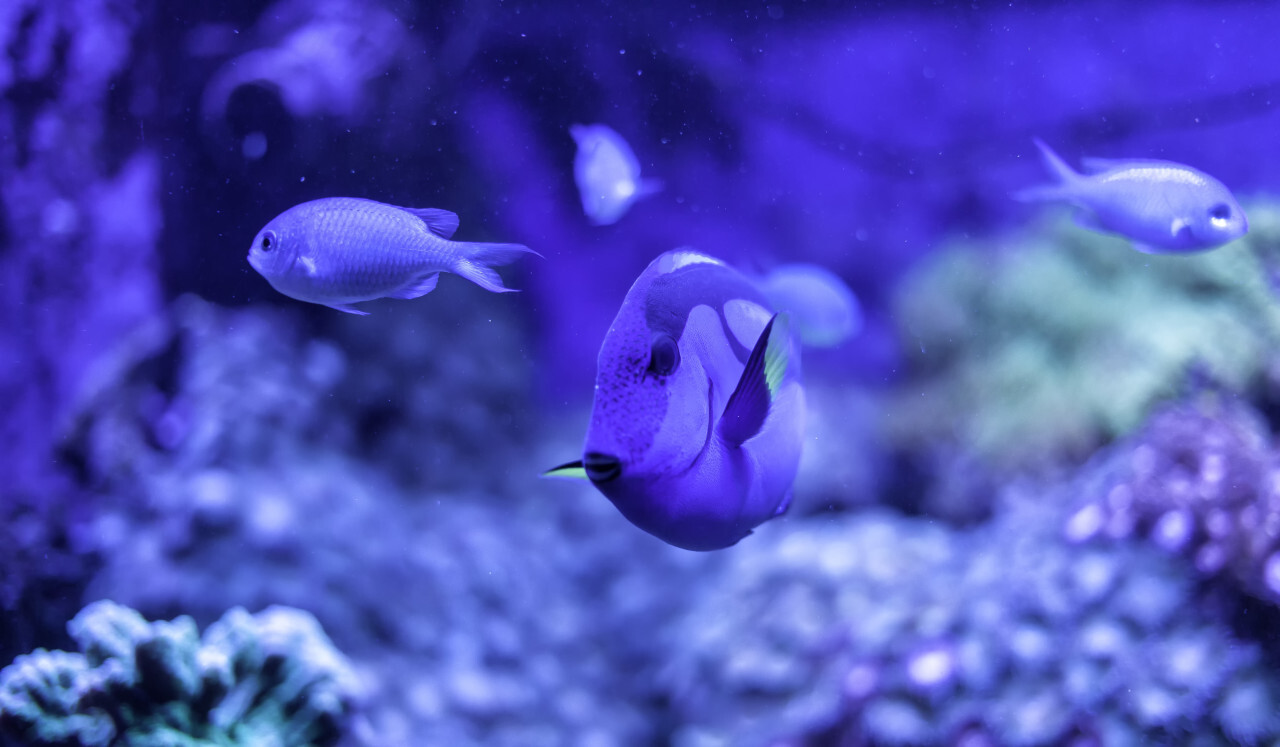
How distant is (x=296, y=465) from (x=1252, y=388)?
544 centimetres

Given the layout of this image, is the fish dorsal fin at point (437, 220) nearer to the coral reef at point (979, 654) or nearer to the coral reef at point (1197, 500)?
the coral reef at point (979, 654)

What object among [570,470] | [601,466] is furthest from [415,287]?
[601,466]

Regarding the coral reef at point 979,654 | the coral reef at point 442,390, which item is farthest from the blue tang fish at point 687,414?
the coral reef at point 442,390

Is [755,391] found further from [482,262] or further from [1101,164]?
[1101,164]

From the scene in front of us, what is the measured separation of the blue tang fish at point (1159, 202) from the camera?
1.86 m

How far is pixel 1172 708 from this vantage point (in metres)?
2.12

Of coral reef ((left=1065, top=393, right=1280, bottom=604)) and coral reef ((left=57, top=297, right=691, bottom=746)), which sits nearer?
coral reef ((left=1065, top=393, right=1280, bottom=604))

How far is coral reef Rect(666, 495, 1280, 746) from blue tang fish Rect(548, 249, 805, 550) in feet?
6.22

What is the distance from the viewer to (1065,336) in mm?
5465

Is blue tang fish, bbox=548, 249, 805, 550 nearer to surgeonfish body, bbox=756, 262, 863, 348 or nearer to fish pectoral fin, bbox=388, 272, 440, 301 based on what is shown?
fish pectoral fin, bbox=388, 272, 440, 301

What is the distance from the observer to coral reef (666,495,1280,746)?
216 cm

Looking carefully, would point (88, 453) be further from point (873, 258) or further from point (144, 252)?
point (873, 258)

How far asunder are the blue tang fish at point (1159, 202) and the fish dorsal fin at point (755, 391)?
Answer: 1.46 metres

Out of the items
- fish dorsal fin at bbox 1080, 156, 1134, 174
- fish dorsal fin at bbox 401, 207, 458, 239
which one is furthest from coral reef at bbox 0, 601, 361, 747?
fish dorsal fin at bbox 1080, 156, 1134, 174
